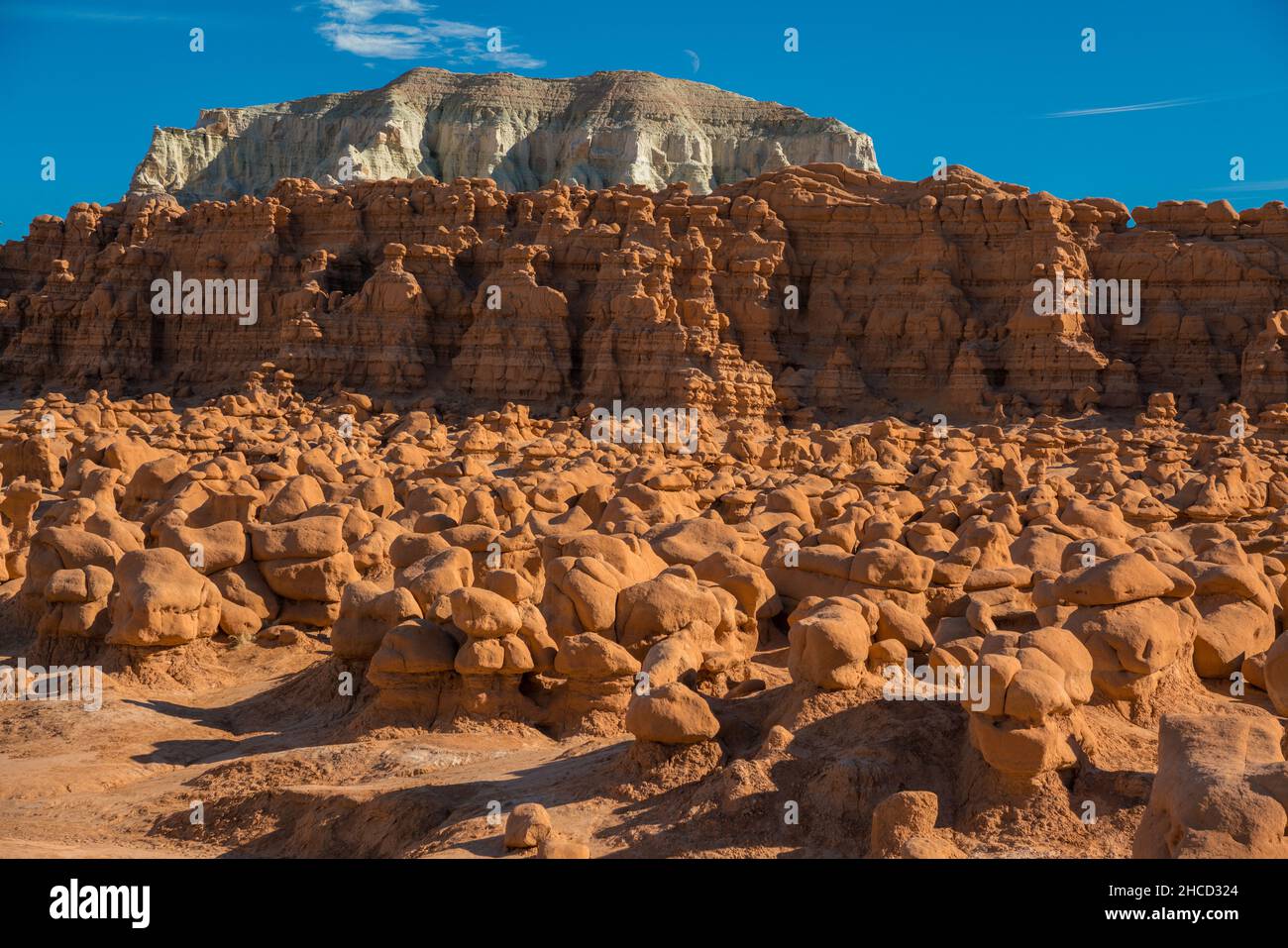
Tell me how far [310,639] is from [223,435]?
48.2 feet

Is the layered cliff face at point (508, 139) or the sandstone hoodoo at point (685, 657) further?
the layered cliff face at point (508, 139)

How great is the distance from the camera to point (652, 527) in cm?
1138

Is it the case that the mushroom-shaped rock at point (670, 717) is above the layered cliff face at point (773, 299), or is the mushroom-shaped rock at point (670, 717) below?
below

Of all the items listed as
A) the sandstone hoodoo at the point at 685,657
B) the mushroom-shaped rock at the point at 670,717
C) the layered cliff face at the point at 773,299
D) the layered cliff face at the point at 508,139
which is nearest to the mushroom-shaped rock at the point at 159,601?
the sandstone hoodoo at the point at 685,657

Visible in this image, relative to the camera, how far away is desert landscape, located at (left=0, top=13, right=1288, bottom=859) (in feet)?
19.5

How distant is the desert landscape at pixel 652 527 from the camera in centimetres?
595

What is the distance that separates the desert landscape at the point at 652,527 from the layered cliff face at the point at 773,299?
11cm

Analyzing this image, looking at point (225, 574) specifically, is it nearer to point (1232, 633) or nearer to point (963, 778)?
point (963, 778)

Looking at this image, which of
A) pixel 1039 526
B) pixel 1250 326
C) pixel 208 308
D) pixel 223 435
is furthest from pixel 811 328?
pixel 1039 526

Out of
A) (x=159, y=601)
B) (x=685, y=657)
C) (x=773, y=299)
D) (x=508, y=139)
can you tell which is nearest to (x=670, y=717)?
(x=685, y=657)

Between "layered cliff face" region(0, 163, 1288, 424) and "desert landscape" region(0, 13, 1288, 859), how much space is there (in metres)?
0.11

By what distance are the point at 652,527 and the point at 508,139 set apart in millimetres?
51451

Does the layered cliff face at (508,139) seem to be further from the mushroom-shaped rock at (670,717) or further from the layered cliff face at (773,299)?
the mushroom-shaped rock at (670,717)

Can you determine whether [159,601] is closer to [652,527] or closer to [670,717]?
[652,527]
